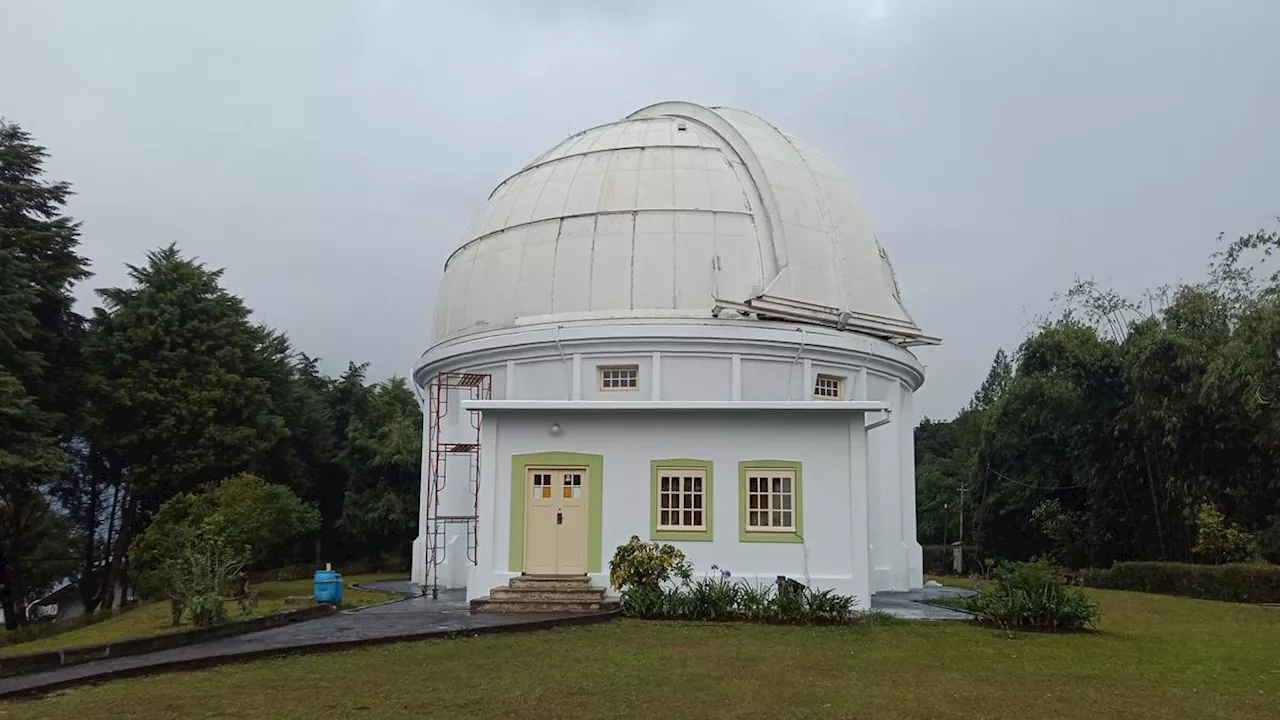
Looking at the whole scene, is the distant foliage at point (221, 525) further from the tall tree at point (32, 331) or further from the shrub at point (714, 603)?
the shrub at point (714, 603)

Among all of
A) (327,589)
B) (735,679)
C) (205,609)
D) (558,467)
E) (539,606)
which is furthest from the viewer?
(558,467)

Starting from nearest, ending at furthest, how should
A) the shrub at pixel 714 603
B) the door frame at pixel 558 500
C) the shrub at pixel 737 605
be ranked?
the shrub at pixel 737 605
the shrub at pixel 714 603
the door frame at pixel 558 500

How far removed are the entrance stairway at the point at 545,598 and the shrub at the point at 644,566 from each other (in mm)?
463

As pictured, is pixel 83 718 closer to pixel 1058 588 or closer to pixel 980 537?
pixel 1058 588

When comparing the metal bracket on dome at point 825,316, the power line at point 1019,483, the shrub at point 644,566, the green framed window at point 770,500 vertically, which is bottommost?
the shrub at point 644,566

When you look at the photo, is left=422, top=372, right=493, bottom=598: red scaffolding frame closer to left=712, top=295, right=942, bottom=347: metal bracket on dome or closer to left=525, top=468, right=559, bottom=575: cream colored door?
left=525, top=468, right=559, bottom=575: cream colored door

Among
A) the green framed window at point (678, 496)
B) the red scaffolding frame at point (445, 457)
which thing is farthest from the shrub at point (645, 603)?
the red scaffolding frame at point (445, 457)

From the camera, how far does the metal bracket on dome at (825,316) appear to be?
20.7 metres

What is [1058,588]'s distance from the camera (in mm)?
14164

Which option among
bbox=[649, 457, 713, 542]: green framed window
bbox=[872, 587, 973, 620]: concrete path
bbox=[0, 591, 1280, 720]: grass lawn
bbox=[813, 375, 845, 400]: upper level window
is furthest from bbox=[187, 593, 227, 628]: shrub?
bbox=[813, 375, 845, 400]: upper level window

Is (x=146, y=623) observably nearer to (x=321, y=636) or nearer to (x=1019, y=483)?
(x=321, y=636)

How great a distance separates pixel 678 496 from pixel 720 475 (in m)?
0.83

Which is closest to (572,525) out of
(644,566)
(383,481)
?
(644,566)

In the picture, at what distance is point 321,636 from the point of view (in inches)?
519
